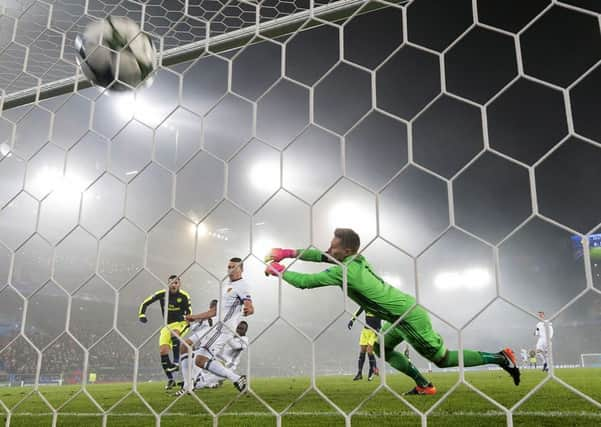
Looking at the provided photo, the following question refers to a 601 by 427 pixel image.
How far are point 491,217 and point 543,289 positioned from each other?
6.35m

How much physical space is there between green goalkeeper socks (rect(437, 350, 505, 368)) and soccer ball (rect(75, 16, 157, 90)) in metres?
1.28

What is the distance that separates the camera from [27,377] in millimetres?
6953

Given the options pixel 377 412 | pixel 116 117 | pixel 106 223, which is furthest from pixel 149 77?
pixel 106 223

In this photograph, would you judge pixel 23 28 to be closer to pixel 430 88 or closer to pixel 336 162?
pixel 430 88

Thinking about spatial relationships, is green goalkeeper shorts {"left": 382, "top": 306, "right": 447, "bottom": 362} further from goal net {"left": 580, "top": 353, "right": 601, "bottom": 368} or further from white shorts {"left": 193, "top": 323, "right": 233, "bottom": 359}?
goal net {"left": 580, "top": 353, "right": 601, "bottom": 368}

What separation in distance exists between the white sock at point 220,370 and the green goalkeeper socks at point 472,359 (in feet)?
3.06

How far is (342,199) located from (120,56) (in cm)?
376

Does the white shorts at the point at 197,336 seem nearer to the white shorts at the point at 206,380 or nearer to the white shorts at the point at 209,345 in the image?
the white shorts at the point at 209,345

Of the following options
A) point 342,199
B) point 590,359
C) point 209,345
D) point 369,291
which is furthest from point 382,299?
point 590,359

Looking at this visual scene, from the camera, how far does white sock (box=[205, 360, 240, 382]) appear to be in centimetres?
186

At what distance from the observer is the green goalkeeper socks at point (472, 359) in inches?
44.0

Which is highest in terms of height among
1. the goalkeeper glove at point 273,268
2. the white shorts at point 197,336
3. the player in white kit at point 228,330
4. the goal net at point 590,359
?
the goalkeeper glove at point 273,268

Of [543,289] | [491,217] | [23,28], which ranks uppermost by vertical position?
[23,28]

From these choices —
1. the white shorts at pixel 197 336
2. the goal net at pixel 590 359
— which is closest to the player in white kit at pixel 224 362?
the white shorts at pixel 197 336
